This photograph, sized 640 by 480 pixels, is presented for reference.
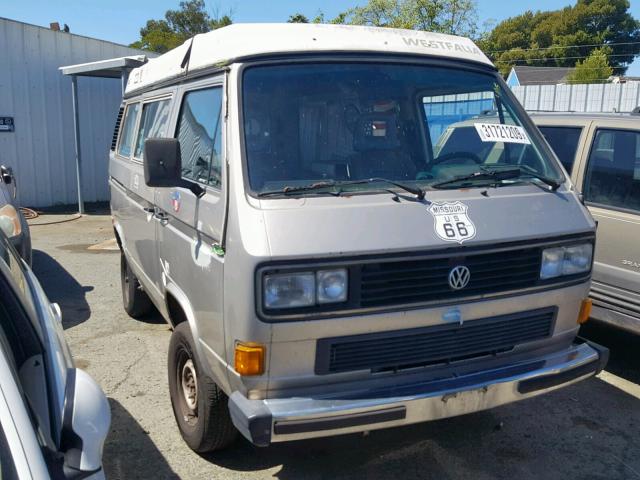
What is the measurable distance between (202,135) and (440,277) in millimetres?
1673

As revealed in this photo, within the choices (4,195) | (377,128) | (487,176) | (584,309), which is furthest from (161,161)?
(4,195)

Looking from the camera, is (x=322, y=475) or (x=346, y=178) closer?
(x=346, y=178)

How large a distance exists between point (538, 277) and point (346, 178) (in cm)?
117

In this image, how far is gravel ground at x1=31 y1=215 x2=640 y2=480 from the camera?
3.51 metres

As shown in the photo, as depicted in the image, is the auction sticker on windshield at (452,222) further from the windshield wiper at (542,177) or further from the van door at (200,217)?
the van door at (200,217)

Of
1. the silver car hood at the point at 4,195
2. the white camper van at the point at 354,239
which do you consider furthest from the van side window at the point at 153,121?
the silver car hood at the point at 4,195

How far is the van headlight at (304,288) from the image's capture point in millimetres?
2699

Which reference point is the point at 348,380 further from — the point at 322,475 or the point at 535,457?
the point at 535,457

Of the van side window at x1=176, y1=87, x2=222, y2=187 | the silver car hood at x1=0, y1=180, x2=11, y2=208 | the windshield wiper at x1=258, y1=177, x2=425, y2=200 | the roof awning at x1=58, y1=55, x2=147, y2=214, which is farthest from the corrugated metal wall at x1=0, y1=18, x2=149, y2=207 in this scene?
the windshield wiper at x1=258, y1=177, x2=425, y2=200

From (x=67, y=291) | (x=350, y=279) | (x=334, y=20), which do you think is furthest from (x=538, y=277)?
(x=334, y=20)

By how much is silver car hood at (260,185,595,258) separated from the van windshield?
0.14 meters

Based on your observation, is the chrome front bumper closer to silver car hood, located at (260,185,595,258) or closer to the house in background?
silver car hood, located at (260,185,595,258)

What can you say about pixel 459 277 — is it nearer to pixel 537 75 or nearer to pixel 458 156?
pixel 458 156

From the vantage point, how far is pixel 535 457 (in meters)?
3.68
